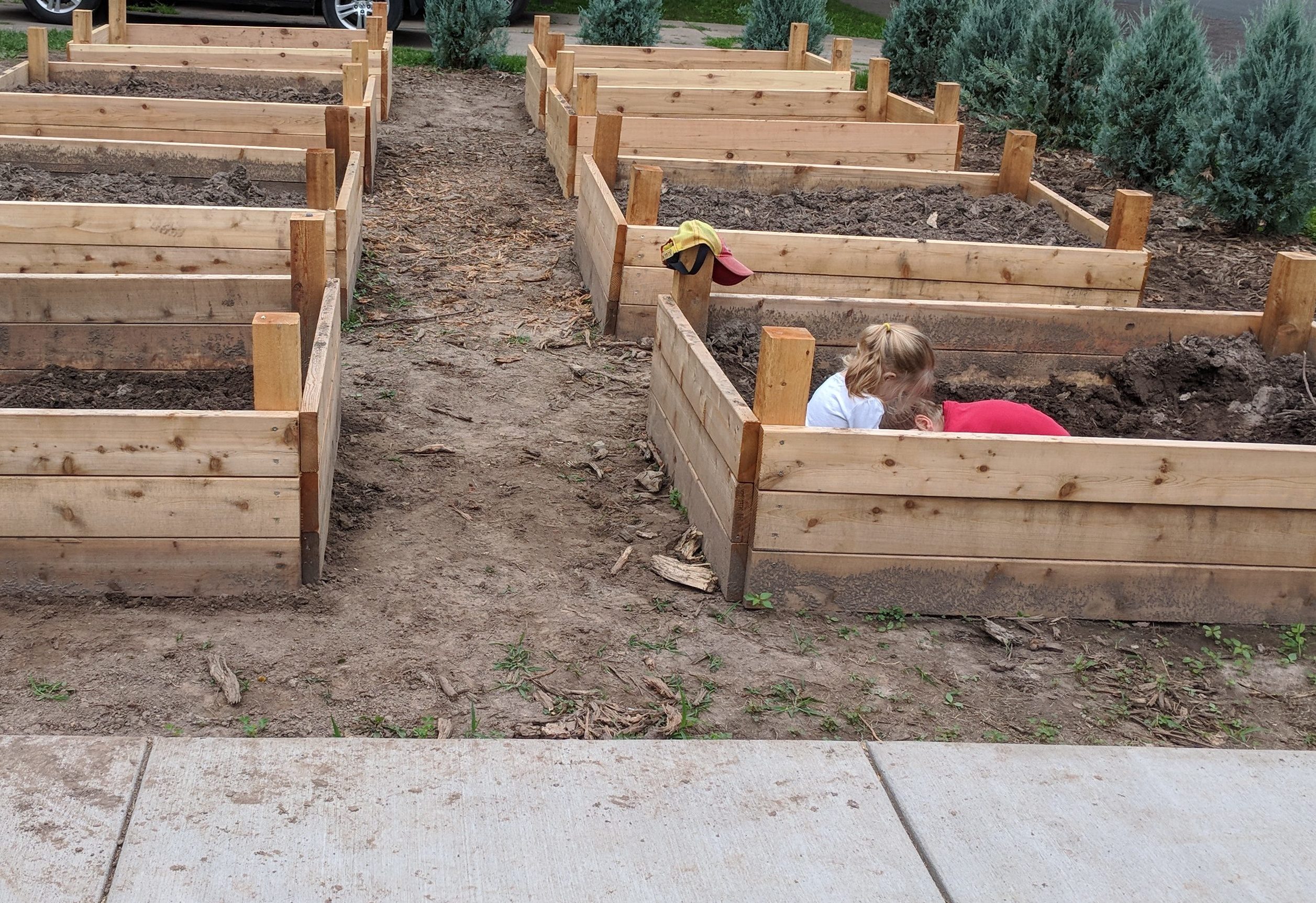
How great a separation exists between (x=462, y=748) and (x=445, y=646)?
0.57 metres

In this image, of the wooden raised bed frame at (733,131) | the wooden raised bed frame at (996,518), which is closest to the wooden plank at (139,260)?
the wooden raised bed frame at (996,518)

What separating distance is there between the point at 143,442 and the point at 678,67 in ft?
30.3

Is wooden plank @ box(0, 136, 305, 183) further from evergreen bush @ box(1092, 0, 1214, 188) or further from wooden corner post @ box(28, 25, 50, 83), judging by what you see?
evergreen bush @ box(1092, 0, 1214, 188)

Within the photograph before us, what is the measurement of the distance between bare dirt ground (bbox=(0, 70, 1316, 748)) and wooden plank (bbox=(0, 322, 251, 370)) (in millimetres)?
603

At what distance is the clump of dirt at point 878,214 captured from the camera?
707cm

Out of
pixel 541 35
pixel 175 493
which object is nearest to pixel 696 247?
pixel 175 493

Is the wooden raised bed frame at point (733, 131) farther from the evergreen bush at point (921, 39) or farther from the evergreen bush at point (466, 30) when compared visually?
the evergreen bush at point (466, 30)

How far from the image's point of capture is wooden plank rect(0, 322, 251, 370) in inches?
184

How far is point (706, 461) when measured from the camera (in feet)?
14.0

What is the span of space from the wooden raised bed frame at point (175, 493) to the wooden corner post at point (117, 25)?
907cm

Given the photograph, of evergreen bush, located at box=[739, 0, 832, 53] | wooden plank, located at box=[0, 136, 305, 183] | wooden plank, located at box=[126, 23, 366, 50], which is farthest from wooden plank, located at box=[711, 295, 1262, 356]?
evergreen bush, located at box=[739, 0, 832, 53]

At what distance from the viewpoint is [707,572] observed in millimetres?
4164

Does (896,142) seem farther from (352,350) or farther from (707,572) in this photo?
(707,572)

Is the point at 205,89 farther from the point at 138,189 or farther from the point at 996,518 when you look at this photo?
the point at 996,518
